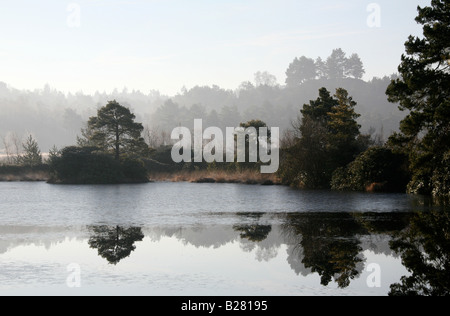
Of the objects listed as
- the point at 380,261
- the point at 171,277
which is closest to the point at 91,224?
the point at 171,277

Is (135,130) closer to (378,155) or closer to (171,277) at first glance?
(378,155)

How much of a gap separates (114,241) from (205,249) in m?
2.95

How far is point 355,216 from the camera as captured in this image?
76.8 feet

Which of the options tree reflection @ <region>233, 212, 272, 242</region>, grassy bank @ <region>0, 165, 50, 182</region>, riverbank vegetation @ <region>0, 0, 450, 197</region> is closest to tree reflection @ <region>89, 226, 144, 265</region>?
tree reflection @ <region>233, 212, 272, 242</region>

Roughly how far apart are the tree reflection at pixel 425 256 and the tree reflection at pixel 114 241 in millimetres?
6526

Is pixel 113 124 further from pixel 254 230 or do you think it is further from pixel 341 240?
pixel 341 240

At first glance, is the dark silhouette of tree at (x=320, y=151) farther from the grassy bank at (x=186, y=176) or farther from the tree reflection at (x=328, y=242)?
the tree reflection at (x=328, y=242)

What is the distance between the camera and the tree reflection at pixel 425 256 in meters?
10.1

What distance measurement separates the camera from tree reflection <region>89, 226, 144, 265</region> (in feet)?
46.9

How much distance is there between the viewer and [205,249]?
15.4 metres

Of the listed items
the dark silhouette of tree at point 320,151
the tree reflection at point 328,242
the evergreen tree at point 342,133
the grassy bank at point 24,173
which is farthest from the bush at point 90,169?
the tree reflection at point 328,242

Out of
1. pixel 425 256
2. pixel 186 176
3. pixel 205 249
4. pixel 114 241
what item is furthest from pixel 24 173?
pixel 425 256

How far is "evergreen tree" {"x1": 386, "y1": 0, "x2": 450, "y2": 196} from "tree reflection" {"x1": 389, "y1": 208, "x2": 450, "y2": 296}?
929 centimetres

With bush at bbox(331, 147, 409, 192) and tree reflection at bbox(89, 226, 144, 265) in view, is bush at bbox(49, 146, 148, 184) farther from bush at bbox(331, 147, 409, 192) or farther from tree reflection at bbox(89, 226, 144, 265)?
tree reflection at bbox(89, 226, 144, 265)
